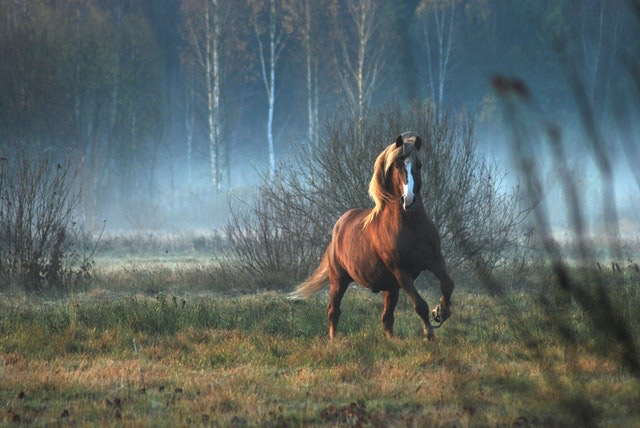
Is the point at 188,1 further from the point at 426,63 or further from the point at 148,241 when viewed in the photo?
the point at 148,241

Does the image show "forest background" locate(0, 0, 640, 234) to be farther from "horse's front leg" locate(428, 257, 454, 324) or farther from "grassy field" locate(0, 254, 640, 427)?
"horse's front leg" locate(428, 257, 454, 324)

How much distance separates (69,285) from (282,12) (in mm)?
30978

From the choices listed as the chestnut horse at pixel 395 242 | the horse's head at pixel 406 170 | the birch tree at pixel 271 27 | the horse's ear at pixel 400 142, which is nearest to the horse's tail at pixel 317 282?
the chestnut horse at pixel 395 242

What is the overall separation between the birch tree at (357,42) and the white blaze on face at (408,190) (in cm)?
2592

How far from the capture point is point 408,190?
329 inches

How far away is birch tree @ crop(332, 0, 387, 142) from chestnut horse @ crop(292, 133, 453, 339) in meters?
24.9

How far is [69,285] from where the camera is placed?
48.3 ft

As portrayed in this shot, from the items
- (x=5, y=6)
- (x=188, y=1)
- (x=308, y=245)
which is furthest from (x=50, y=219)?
(x=188, y=1)

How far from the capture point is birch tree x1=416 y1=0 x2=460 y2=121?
41.2 metres

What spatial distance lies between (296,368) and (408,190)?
1970 mm

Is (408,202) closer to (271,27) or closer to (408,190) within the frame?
(408,190)

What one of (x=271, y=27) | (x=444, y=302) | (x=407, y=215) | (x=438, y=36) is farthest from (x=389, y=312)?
(x=438, y=36)

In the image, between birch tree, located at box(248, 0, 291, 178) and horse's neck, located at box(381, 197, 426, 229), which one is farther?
birch tree, located at box(248, 0, 291, 178)

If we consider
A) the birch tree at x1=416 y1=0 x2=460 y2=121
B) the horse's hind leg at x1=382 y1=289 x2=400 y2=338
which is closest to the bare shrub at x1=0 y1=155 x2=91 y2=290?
the horse's hind leg at x1=382 y1=289 x2=400 y2=338
